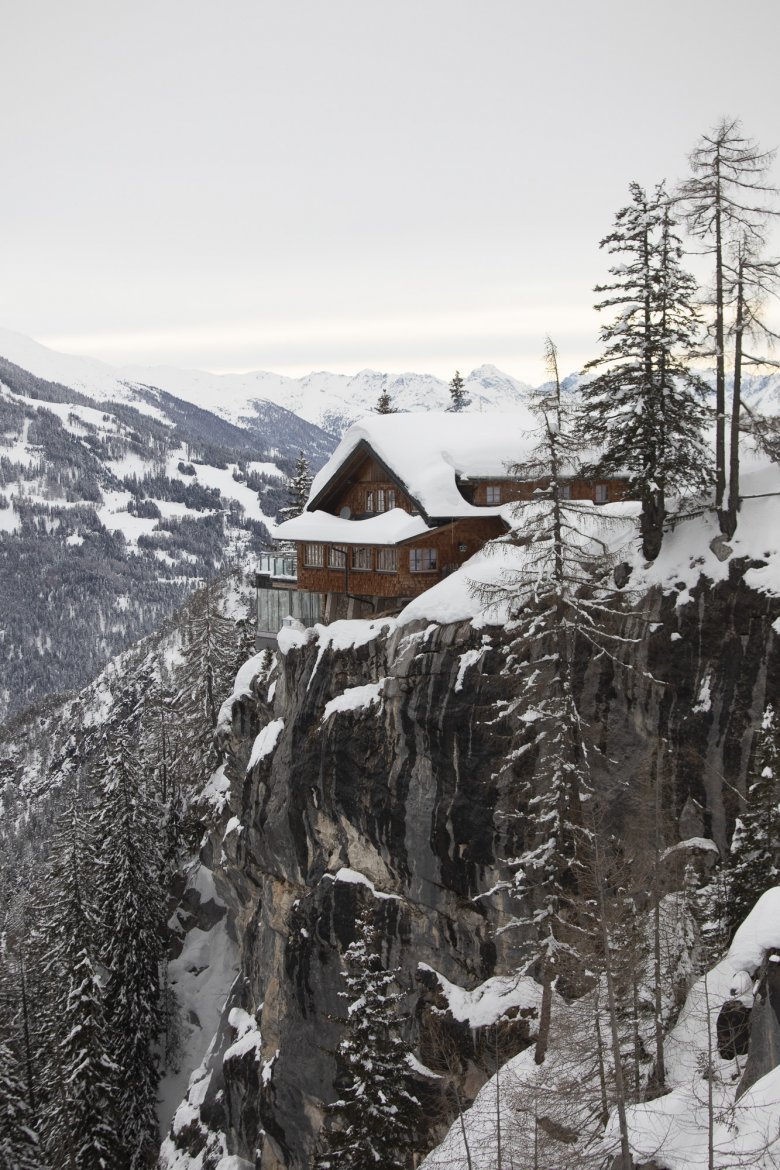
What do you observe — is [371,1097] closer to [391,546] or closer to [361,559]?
[391,546]

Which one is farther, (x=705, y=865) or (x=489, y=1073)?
(x=489, y=1073)

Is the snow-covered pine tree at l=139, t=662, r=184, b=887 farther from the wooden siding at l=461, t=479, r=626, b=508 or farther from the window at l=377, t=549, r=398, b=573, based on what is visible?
the wooden siding at l=461, t=479, r=626, b=508

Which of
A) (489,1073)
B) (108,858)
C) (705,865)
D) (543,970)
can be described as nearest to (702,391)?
(705,865)

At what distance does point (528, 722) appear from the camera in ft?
85.7

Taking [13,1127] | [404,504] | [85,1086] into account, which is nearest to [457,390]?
[404,504]

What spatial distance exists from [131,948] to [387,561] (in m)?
29.4

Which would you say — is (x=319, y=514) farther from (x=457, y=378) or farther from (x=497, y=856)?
(x=457, y=378)

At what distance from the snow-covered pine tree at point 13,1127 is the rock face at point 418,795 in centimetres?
982

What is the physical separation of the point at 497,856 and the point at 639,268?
1966 cm

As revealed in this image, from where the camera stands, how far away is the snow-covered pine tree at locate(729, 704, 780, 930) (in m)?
22.5

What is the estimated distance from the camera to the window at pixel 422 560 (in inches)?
1527

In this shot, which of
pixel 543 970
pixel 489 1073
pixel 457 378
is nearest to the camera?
pixel 543 970

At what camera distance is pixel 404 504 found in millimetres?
40688

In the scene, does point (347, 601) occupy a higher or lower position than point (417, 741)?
higher
